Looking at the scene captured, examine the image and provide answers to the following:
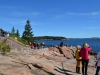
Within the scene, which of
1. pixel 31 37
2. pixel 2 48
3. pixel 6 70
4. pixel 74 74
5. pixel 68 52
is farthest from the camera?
pixel 31 37

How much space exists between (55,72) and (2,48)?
5808 mm

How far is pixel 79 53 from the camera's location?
590 inches

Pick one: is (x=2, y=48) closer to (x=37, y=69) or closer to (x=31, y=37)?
(x=37, y=69)

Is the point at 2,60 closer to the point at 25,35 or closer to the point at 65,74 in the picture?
the point at 65,74

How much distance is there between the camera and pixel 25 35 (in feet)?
319

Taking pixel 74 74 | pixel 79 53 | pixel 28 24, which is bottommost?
pixel 74 74

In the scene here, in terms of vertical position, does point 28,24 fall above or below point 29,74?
above

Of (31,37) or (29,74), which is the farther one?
(31,37)

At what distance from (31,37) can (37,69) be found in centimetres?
8282

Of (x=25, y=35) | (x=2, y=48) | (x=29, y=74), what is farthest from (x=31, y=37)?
(x=29, y=74)

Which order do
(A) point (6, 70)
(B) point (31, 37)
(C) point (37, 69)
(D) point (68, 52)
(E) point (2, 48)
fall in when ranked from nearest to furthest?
(A) point (6, 70), (C) point (37, 69), (E) point (2, 48), (D) point (68, 52), (B) point (31, 37)

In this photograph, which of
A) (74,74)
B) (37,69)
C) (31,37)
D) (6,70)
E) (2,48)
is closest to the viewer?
(6,70)

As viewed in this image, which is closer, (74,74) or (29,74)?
(29,74)

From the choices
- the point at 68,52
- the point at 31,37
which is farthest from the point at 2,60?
the point at 31,37
